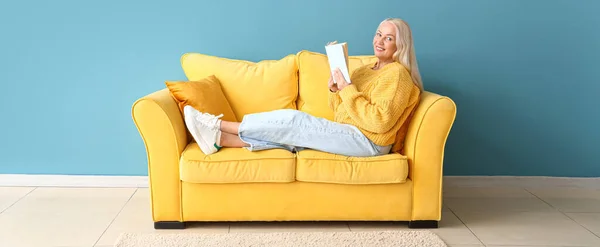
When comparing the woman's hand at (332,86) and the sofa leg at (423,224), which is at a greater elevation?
the woman's hand at (332,86)

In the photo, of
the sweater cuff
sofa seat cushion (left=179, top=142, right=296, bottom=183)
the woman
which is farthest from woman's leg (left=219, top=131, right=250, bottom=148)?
the sweater cuff

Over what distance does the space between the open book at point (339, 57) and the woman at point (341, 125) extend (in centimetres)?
4

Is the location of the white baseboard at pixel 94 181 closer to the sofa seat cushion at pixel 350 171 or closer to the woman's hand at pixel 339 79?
the sofa seat cushion at pixel 350 171

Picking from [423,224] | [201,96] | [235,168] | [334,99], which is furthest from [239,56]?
[423,224]

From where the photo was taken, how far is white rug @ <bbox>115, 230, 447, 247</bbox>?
2.74m

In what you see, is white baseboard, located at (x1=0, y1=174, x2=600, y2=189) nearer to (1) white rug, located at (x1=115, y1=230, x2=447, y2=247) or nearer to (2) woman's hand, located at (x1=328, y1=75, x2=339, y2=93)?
(1) white rug, located at (x1=115, y1=230, x2=447, y2=247)

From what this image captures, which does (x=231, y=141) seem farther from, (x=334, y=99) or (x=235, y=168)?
(x=334, y=99)

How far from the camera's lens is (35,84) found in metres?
3.67

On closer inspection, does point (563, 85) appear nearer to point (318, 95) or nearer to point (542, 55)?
point (542, 55)

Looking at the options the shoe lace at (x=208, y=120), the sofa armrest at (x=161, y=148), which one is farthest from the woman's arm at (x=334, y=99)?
the sofa armrest at (x=161, y=148)

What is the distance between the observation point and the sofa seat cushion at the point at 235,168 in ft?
9.40

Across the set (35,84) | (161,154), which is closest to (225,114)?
(161,154)

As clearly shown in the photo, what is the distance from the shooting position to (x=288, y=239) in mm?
2805

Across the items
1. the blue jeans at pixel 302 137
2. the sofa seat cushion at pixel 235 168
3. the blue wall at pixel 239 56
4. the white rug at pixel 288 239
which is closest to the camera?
the white rug at pixel 288 239
